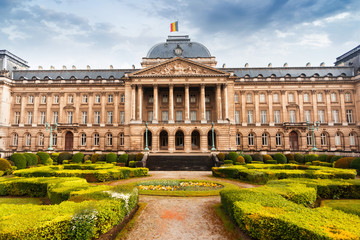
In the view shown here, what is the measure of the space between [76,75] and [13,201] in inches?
1927

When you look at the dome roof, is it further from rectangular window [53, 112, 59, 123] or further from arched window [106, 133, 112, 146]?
rectangular window [53, 112, 59, 123]

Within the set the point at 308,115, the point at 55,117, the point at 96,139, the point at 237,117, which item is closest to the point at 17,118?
the point at 55,117

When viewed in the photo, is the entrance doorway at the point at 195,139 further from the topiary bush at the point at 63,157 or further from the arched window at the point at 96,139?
the topiary bush at the point at 63,157

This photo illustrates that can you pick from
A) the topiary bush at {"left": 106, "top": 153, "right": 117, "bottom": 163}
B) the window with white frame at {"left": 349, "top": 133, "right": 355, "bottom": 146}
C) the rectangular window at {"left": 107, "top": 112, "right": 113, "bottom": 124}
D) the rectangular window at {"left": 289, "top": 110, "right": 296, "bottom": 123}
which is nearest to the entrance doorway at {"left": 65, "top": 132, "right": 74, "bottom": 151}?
the rectangular window at {"left": 107, "top": 112, "right": 113, "bottom": 124}

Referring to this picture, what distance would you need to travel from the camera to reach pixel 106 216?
296 inches

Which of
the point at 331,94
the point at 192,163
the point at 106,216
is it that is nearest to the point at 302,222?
the point at 106,216

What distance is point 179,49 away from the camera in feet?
176

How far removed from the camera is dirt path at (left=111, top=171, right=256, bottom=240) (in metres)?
8.18

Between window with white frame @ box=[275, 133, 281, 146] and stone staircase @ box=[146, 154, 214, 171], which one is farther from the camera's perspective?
window with white frame @ box=[275, 133, 281, 146]

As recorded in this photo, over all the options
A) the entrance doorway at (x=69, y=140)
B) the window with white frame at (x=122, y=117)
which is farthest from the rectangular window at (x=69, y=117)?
the window with white frame at (x=122, y=117)

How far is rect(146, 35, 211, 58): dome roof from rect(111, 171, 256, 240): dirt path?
45.0m

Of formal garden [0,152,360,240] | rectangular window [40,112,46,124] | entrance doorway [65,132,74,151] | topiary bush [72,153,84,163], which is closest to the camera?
formal garden [0,152,360,240]

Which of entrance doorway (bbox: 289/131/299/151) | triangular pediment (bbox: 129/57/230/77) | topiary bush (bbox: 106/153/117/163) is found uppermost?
triangular pediment (bbox: 129/57/230/77)

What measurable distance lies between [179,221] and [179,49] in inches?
1916
